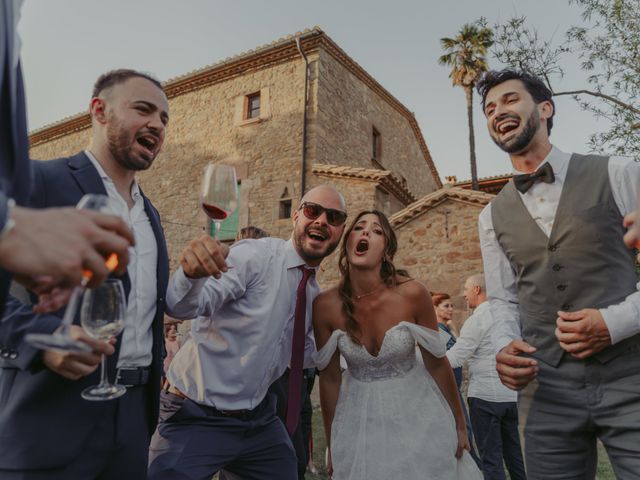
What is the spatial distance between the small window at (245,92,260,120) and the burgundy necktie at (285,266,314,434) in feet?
46.0

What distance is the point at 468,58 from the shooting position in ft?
62.4

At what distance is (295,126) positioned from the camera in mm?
14812

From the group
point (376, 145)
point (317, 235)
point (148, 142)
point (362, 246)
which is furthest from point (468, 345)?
point (376, 145)

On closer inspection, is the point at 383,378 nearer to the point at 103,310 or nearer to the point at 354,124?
the point at 103,310

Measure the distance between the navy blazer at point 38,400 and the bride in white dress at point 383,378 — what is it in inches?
58.2

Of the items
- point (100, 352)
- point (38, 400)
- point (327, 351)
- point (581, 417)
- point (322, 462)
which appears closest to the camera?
point (100, 352)

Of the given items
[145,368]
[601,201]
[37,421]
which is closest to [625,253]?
[601,201]

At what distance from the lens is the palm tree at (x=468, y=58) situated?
1878 cm

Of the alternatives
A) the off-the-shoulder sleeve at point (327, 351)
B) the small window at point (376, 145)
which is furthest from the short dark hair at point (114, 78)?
the small window at point (376, 145)

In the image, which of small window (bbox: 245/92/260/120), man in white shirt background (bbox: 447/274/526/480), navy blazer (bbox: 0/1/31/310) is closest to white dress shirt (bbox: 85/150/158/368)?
navy blazer (bbox: 0/1/31/310)

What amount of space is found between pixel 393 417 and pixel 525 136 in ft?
5.78

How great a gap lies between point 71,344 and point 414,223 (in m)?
11.3

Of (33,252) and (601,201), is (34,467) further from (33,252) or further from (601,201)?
(601,201)

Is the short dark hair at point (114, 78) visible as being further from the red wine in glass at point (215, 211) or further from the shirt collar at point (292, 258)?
the shirt collar at point (292, 258)
